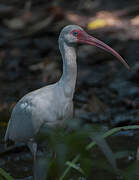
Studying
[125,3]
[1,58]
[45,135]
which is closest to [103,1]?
[125,3]

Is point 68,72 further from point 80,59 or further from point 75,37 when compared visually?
point 80,59

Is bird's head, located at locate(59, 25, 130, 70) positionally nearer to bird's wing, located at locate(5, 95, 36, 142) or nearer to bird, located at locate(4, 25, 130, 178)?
bird, located at locate(4, 25, 130, 178)

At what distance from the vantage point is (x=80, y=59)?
909cm

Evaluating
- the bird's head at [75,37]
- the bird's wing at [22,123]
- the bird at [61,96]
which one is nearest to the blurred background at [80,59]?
the bird's wing at [22,123]

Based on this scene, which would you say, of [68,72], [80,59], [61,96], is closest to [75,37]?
[68,72]

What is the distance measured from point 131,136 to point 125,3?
17.0 feet

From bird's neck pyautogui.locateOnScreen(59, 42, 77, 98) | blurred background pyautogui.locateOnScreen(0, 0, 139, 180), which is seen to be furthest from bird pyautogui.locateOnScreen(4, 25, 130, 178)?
blurred background pyautogui.locateOnScreen(0, 0, 139, 180)

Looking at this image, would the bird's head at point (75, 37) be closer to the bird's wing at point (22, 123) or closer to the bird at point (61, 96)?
the bird at point (61, 96)

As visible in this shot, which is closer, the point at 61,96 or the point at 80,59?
the point at 61,96

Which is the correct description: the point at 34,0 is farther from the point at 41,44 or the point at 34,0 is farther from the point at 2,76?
the point at 2,76

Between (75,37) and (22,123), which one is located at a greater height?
(75,37)

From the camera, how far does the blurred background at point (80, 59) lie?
7.12 m

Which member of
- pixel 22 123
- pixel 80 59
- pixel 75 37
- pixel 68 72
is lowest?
pixel 80 59

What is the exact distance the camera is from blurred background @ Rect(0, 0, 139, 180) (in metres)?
7.12
